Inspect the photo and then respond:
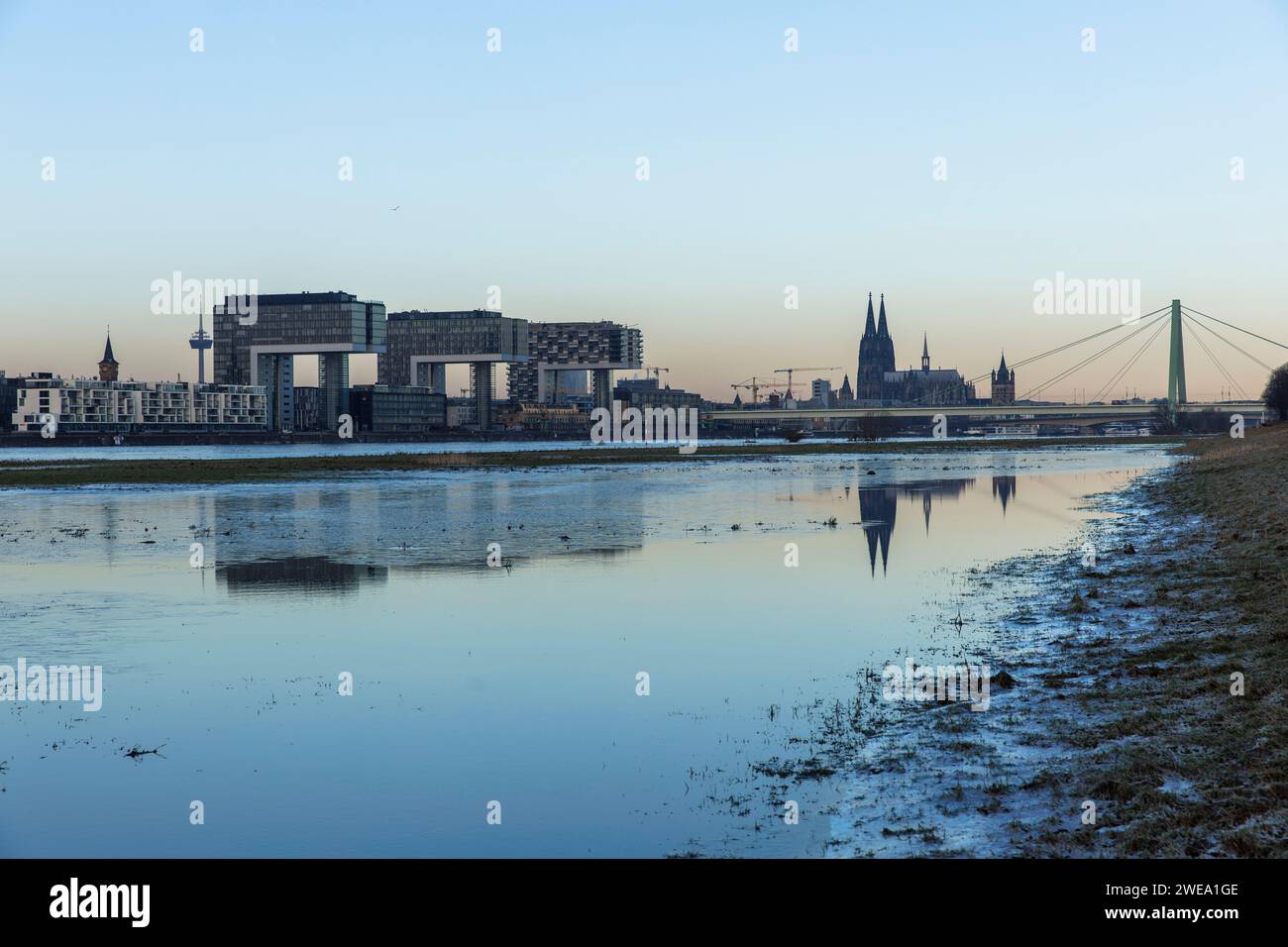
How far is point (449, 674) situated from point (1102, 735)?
26.8 feet

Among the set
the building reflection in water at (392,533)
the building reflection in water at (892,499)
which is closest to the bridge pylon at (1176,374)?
the building reflection in water at (892,499)

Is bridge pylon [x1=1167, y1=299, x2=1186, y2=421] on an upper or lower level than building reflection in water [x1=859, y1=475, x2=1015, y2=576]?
upper

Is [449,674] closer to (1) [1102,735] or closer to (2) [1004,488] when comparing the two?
(1) [1102,735]

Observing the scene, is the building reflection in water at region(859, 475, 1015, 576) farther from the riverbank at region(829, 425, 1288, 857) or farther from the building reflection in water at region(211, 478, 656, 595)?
the riverbank at region(829, 425, 1288, 857)

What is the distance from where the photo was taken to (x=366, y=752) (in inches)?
464

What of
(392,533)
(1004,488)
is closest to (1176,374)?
(1004,488)

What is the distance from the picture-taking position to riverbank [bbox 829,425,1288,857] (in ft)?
28.8

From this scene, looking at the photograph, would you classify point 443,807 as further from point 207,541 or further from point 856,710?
point 207,541

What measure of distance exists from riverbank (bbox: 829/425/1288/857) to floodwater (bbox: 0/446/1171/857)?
868 mm

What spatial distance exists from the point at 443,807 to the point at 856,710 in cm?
523

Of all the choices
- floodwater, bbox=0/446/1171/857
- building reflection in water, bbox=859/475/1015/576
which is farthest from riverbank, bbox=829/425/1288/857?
building reflection in water, bbox=859/475/1015/576

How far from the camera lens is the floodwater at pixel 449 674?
9719 millimetres

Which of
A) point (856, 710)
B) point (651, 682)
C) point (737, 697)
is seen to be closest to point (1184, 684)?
point (856, 710)

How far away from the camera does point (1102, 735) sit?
37.8ft
